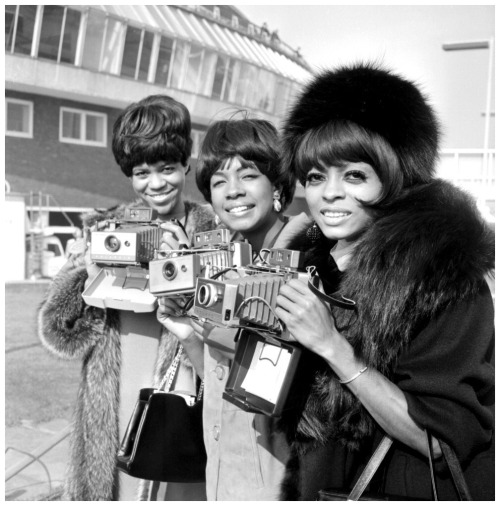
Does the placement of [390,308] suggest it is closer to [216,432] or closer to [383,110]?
[383,110]

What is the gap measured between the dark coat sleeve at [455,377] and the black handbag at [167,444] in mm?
1116

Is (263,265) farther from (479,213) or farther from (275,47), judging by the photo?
(275,47)

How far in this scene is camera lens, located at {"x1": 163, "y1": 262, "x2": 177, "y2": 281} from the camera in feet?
6.95

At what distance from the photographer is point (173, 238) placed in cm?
260

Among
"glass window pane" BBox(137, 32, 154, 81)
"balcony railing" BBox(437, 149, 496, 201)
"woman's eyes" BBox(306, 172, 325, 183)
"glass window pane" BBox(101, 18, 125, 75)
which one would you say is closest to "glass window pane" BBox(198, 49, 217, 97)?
"glass window pane" BBox(137, 32, 154, 81)

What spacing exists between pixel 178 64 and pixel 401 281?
28.5 m

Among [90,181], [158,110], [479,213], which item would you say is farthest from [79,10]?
[479,213]

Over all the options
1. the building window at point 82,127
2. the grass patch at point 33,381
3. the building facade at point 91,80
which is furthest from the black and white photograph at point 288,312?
the building window at point 82,127

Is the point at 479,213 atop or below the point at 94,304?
atop

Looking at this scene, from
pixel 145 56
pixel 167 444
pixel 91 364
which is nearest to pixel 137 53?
Answer: pixel 145 56

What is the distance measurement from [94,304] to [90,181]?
84.9ft

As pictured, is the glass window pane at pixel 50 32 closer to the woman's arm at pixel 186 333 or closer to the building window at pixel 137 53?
the building window at pixel 137 53

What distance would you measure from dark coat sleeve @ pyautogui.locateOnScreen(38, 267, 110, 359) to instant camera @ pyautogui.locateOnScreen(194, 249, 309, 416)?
1112mm

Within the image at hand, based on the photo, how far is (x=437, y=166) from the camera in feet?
6.51
